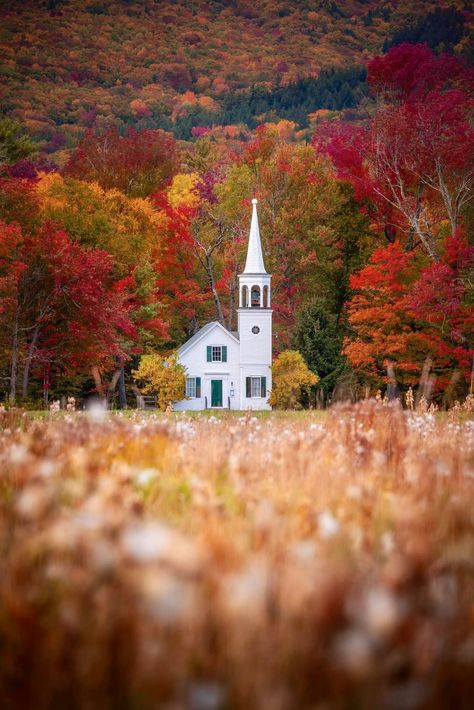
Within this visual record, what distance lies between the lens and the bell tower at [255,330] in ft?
121

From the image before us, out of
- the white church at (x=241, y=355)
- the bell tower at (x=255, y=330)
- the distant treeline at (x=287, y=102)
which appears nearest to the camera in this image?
the bell tower at (x=255, y=330)

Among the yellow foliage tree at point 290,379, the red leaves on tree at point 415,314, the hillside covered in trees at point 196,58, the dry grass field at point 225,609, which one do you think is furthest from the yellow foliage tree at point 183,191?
the dry grass field at point 225,609

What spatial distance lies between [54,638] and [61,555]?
0.66 metres

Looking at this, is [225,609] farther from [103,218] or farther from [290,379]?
[103,218]

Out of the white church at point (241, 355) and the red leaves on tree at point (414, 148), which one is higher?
the red leaves on tree at point (414, 148)

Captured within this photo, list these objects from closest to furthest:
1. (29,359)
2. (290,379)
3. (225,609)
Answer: (225,609)
(29,359)
(290,379)

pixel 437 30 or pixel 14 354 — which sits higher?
pixel 437 30

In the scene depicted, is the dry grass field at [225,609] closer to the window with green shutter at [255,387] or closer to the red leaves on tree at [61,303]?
the red leaves on tree at [61,303]

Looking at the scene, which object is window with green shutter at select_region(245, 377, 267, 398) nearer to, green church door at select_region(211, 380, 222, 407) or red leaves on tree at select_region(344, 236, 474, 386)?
green church door at select_region(211, 380, 222, 407)

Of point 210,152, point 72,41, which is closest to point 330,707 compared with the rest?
point 210,152

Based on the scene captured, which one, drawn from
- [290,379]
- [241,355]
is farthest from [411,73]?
[290,379]

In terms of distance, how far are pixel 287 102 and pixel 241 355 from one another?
47460 millimetres

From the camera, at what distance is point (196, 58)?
104438 millimetres

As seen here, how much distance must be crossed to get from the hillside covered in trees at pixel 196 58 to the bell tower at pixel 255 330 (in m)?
24.0
